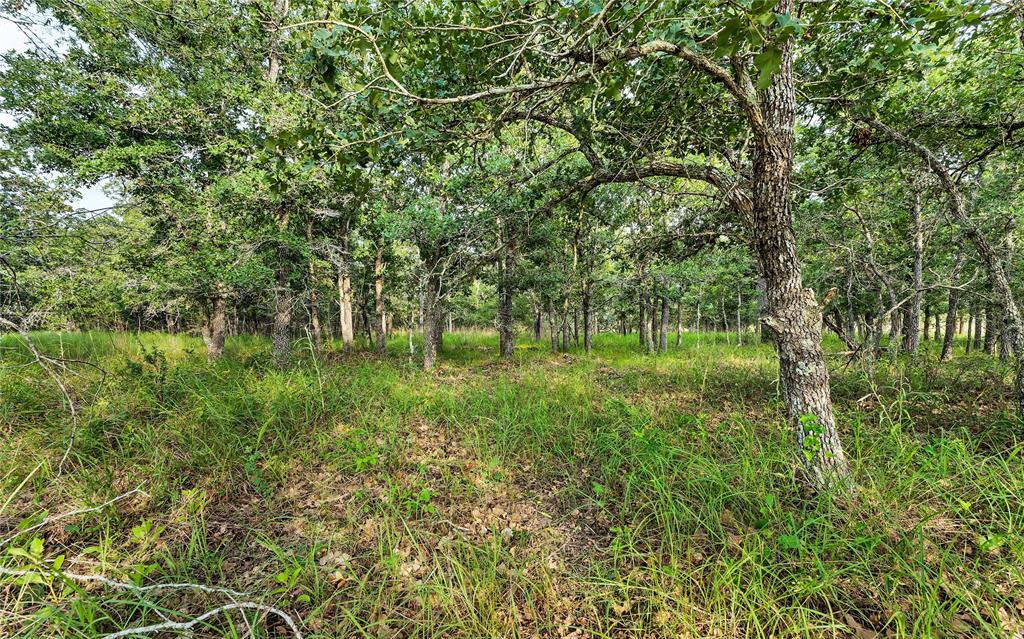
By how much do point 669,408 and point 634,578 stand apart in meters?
3.43

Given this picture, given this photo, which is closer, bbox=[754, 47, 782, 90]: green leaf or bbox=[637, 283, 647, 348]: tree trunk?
bbox=[754, 47, 782, 90]: green leaf

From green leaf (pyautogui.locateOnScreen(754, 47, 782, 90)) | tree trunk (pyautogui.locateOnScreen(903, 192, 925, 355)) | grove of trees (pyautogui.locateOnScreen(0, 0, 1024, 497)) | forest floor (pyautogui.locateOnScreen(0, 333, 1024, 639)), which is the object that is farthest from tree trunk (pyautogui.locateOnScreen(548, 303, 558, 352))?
green leaf (pyautogui.locateOnScreen(754, 47, 782, 90))

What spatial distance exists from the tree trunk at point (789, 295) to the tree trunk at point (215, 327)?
12158mm

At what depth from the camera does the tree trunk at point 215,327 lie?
9531mm

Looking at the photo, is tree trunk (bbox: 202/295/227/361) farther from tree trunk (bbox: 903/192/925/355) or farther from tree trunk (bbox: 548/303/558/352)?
tree trunk (bbox: 903/192/925/355)

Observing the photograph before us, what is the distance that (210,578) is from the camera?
266cm

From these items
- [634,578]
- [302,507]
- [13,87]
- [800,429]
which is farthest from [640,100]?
[13,87]

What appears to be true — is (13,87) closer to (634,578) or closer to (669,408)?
(634,578)

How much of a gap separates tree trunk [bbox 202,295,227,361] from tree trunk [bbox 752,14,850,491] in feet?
39.9

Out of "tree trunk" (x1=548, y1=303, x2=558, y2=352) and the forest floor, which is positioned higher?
"tree trunk" (x1=548, y1=303, x2=558, y2=352)

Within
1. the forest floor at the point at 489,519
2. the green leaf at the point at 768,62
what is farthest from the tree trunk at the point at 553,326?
the green leaf at the point at 768,62

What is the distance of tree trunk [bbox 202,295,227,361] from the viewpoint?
9531 millimetres

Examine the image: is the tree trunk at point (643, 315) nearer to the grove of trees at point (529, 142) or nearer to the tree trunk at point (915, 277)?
the grove of trees at point (529, 142)

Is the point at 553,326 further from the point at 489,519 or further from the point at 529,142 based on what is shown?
the point at 489,519
